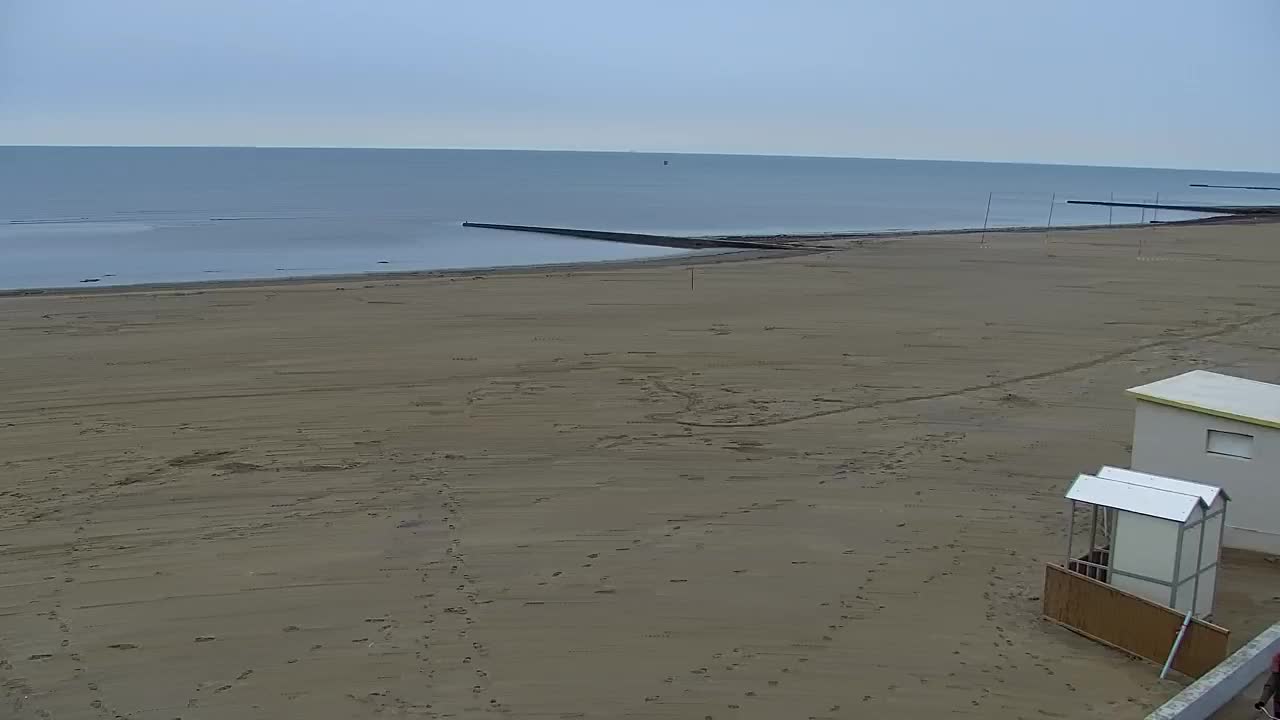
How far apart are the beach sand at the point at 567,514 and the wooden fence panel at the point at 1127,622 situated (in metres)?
0.15

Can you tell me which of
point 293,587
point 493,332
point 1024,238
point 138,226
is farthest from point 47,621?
point 138,226

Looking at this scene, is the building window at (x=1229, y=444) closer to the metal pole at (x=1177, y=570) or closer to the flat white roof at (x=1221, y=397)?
the flat white roof at (x=1221, y=397)

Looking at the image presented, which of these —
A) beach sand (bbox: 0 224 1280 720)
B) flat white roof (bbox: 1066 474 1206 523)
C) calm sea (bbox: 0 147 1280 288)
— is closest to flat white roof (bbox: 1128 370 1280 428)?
beach sand (bbox: 0 224 1280 720)

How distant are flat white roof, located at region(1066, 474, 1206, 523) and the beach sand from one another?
3.12 ft

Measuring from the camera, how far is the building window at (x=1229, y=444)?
8633mm

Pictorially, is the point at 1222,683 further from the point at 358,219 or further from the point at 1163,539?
the point at 358,219

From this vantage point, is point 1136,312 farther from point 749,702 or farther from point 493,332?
point 749,702

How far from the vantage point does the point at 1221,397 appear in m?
9.15

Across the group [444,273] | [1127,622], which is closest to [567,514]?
[1127,622]

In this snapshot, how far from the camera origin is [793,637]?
7469 mm

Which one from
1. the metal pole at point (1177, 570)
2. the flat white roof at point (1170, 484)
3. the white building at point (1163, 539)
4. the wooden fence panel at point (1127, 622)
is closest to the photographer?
the wooden fence panel at point (1127, 622)

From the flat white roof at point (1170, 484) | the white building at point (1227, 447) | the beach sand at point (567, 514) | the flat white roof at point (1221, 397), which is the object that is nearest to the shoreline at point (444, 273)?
the beach sand at point (567, 514)

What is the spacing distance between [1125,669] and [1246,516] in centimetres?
268

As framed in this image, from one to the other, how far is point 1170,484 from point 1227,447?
5.33 feet
